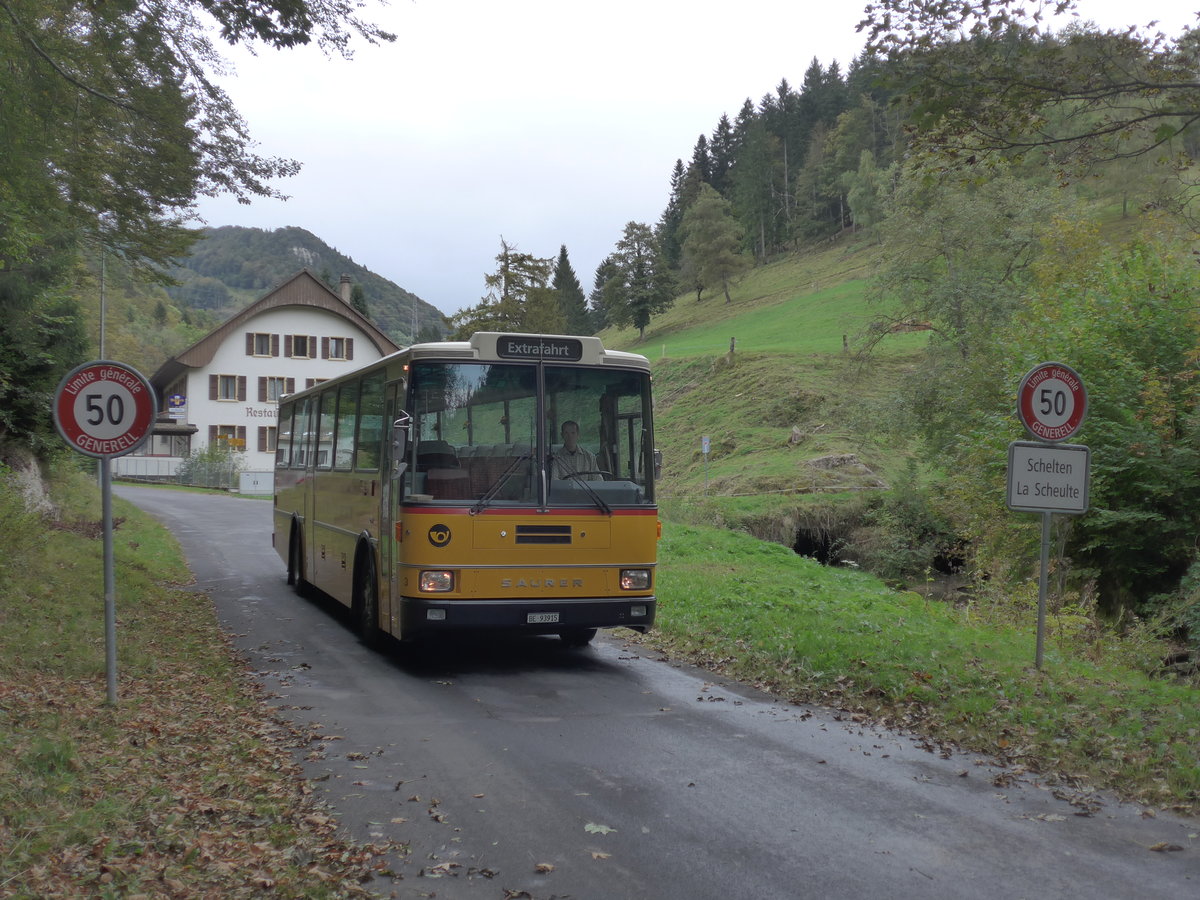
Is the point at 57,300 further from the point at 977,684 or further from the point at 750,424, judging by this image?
the point at 750,424

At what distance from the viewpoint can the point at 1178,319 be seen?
18125 millimetres

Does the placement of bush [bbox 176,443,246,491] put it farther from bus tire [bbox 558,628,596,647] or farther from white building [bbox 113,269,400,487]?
bus tire [bbox 558,628,596,647]

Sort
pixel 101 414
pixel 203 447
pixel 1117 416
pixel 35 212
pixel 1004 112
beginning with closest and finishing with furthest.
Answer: pixel 101 414
pixel 1004 112
pixel 35 212
pixel 1117 416
pixel 203 447

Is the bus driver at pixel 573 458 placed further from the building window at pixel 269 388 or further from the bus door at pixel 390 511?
the building window at pixel 269 388

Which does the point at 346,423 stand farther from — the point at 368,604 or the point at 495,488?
the point at 495,488

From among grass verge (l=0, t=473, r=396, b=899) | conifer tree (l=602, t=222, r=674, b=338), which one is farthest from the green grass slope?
grass verge (l=0, t=473, r=396, b=899)

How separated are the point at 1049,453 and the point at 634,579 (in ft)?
13.3

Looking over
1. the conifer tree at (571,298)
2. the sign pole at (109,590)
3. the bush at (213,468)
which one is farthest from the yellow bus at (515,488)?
the conifer tree at (571,298)

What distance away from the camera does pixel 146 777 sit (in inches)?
247

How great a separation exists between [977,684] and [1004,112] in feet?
15.6

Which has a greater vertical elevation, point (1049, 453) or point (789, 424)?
point (789, 424)

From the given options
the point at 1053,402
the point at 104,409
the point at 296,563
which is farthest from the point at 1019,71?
the point at 296,563

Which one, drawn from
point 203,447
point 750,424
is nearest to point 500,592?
point 750,424

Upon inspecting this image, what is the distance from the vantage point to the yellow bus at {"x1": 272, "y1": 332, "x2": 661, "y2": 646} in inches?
390
